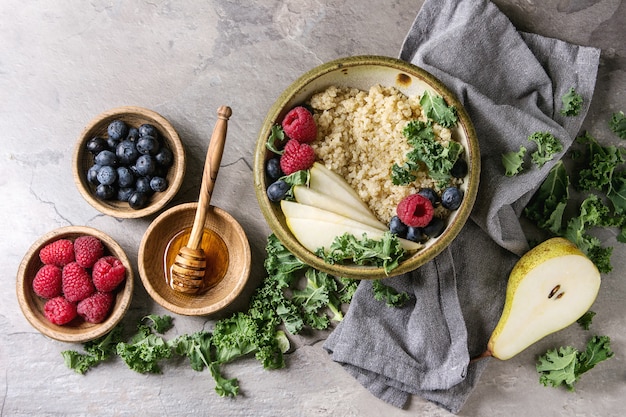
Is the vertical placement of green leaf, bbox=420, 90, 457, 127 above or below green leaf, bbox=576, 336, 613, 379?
above

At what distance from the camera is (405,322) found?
2471mm

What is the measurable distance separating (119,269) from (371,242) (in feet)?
3.15

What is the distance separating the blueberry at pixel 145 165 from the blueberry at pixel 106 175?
0.29ft

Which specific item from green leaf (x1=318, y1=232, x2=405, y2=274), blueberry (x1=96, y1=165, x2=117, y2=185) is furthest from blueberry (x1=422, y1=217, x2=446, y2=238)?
blueberry (x1=96, y1=165, x2=117, y2=185)

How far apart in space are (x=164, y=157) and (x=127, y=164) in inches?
5.6

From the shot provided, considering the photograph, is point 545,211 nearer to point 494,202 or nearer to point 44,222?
point 494,202

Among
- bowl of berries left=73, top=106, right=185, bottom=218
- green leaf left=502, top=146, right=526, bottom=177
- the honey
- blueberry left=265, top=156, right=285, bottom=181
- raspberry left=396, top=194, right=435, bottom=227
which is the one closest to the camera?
raspberry left=396, top=194, right=435, bottom=227

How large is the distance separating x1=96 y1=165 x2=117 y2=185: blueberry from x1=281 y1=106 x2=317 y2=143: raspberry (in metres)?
0.69

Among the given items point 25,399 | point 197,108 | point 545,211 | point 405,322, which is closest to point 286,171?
point 197,108

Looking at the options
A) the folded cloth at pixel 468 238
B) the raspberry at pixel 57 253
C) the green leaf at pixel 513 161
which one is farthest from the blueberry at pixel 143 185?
the green leaf at pixel 513 161

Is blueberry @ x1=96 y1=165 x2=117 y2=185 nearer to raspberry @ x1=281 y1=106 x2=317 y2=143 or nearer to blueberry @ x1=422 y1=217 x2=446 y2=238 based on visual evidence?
raspberry @ x1=281 y1=106 x2=317 y2=143

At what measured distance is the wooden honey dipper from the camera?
225 centimetres

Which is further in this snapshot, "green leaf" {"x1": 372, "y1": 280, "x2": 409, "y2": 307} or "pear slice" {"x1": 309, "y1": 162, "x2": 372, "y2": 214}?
"green leaf" {"x1": 372, "y1": 280, "x2": 409, "y2": 307}

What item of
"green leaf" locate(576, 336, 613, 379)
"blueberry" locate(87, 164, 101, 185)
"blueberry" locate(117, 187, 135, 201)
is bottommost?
"green leaf" locate(576, 336, 613, 379)
